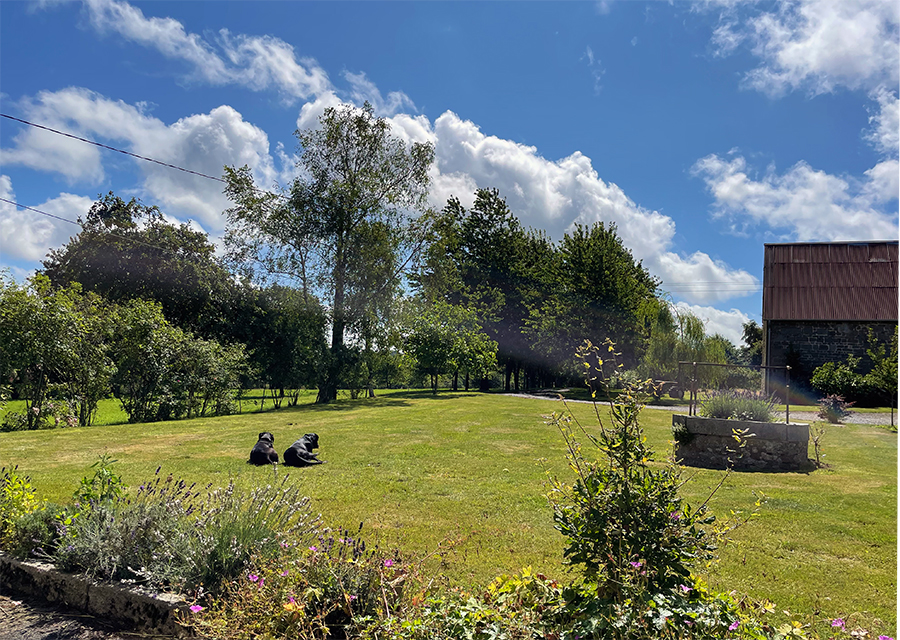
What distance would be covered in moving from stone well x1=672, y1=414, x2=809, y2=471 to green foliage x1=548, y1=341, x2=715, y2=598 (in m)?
6.28

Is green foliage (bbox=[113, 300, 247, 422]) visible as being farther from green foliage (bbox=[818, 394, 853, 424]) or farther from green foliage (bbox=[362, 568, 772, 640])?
green foliage (bbox=[818, 394, 853, 424])

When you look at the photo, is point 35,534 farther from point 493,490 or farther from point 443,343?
point 443,343

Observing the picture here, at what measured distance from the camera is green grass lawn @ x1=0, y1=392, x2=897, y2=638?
410cm

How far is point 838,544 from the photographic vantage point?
4.89 meters

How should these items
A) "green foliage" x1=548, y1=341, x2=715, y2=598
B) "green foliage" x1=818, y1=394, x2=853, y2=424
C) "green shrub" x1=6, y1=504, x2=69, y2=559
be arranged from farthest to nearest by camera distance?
"green foliage" x1=818, y1=394, x2=853, y2=424
"green shrub" x1=6, y1=504, x2=69, y2=559
"green foliage" x1=548, y1=341, x2=715, y2=598

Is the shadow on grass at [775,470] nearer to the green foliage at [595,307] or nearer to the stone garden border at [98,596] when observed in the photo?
the stone garden border at [98,596]

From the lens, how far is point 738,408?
→ 871 cm

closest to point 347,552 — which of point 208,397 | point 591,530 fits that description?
point 591,530

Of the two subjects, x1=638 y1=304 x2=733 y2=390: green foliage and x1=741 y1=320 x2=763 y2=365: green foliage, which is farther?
x1=741 y1=320 x2=763 y2=365: green foliage

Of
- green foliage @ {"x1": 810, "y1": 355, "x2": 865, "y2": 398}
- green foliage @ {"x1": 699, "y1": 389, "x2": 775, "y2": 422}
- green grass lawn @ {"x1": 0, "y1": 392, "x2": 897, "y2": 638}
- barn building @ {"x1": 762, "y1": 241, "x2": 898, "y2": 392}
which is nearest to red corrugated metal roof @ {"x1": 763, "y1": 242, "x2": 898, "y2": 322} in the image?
barn building @ {"x1": 762, "y1": 241, "x2": 898, "y2": 392}

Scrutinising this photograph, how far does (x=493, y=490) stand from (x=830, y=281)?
24136 mm

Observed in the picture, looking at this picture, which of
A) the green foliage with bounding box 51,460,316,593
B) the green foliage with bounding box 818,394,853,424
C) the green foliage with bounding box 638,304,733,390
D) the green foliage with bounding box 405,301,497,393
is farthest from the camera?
the green foliage with bounding box 638,304,733,390

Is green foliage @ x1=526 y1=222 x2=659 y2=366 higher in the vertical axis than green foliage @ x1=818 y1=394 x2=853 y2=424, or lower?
higher

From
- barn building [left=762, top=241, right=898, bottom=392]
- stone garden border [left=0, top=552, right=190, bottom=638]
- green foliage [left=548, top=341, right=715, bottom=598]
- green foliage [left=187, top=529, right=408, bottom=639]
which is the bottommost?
stone garden border [left=0, top=552, right=190, bottom=638]
